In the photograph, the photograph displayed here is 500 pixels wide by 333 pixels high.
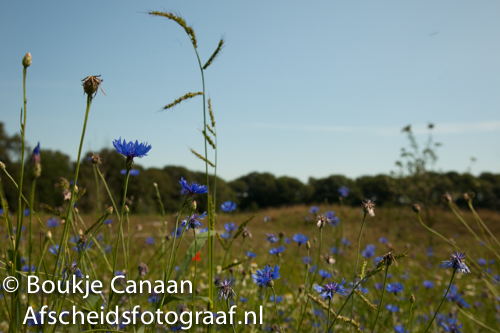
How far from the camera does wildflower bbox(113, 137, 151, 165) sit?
108 cm

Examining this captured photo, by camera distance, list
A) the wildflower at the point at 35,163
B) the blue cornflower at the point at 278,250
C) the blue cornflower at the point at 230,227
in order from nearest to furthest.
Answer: the wildflower at the point at 35,163
the blue cornflower at the point at 278,250
the blue cornflower at the point at 230,227

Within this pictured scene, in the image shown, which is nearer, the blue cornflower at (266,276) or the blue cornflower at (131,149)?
the blue cornflower at (131,149)

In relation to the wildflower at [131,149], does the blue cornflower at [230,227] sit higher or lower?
lower

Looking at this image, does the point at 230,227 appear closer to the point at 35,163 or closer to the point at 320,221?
the point at 320,221

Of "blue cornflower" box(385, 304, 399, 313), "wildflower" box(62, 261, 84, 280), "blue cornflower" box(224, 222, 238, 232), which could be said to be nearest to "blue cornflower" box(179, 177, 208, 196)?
"wildflower" box(62, 261, 84, 280)

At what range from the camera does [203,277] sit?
3.54 m

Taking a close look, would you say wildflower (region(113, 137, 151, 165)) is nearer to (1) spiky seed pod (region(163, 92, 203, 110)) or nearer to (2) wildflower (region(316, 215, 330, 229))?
(1) spiky seed pod (region(163, 92, 203, 110))

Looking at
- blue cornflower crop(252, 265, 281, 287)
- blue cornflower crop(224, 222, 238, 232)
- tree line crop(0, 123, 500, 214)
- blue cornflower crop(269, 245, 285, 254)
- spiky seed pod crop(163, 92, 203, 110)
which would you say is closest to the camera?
spiky seed pod crop(163, 92, 203, 110)

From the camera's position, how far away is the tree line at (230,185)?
8703 mm

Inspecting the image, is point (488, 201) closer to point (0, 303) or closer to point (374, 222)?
point (374, 222)

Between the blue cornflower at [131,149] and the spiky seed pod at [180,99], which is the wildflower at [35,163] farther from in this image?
the spiky seed pod at [180,99]

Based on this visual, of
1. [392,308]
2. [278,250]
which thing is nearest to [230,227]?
[278,250]

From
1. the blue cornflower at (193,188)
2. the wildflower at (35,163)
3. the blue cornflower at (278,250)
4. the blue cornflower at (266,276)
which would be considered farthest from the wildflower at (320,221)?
the wildflower at (35,163)

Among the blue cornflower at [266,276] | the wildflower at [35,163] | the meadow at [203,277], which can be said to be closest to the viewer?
the wildflower at [35,163]
